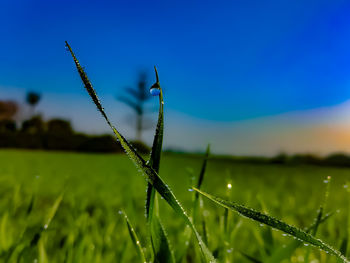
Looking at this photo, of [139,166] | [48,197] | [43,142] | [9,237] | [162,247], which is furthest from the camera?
[43,142]

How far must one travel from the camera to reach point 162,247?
56 centimetres

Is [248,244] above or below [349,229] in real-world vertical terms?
below

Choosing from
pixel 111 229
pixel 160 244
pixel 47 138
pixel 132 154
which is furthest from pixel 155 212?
pixel 47 138

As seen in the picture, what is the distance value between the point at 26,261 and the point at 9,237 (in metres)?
0.38

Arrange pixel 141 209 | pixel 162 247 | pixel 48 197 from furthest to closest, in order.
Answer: pixel 48 197
pixel 141 209
pixel 162 247

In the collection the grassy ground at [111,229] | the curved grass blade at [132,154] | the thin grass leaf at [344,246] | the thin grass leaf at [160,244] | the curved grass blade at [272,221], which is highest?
the curved grass blade at [132,154]

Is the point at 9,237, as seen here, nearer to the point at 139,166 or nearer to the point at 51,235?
the point at 51,235

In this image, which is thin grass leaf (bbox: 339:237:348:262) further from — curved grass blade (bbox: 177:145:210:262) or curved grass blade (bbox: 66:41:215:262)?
curved grass blade (bbox: 66:41:215:262)

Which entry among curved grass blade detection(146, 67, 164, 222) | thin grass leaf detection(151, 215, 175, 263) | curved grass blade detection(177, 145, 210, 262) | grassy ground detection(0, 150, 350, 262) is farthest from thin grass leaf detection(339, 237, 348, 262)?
curved grass blade detection(146, 67, 164, 222)

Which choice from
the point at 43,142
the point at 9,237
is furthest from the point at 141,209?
the point at 43,142

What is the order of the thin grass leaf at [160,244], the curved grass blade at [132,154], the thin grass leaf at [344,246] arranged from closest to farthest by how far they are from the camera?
the curved grass blade at [132,154] < the thin grass leaf at [160,244] < the thin grass leaf at [344,246]

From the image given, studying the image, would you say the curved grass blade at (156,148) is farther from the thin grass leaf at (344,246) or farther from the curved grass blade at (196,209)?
the thin grass leaf at (344,246)

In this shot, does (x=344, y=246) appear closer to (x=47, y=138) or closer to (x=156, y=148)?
(x=156, y=148)

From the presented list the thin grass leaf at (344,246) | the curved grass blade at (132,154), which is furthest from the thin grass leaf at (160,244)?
the thin grass leaf at (344,246)
